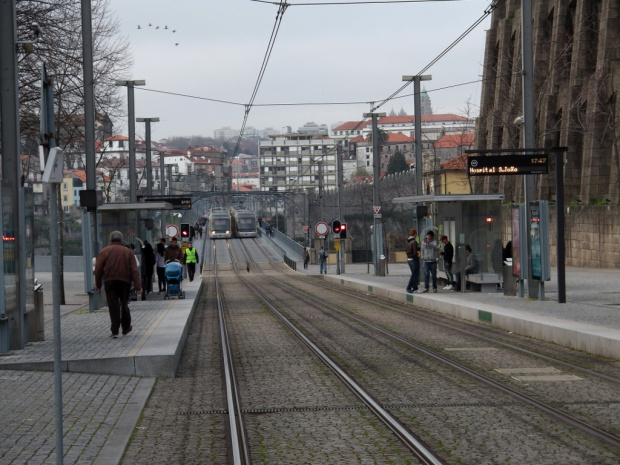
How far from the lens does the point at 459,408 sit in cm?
988

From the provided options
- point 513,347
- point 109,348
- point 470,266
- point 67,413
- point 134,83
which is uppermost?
point 134,83

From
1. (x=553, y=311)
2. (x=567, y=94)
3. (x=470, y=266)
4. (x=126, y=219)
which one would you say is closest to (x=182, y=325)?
(x=553, y=311)

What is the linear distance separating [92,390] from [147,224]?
70.3 feet

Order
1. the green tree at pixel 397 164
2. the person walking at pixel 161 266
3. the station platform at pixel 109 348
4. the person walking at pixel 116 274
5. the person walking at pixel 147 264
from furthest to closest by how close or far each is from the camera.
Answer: the green tree at pixel 397 164, the person walking at pixel 161 266, the person walking at pixel 147 264, the person walking at pixel 116 274, the station platform at pixel 109 348

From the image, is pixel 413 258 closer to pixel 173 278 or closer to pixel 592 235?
pixel 173 278

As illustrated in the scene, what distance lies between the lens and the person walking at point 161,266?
1223 inches

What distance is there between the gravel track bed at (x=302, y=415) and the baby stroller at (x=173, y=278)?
41.0ft

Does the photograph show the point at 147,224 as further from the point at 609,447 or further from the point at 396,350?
the point at 609,447

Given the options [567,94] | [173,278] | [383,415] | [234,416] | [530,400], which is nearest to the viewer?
[383,415]

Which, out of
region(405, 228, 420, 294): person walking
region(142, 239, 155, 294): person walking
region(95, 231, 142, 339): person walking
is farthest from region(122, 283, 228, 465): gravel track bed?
region(142, 239, 155, 294): person walking

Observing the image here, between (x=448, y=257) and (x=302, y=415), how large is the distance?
62.4ft

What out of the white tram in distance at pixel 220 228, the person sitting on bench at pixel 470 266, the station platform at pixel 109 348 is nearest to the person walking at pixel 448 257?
the person sitting on bench at pixel 470 266

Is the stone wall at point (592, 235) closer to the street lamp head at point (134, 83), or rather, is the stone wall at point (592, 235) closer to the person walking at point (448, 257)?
the person walking at point (448, 257)

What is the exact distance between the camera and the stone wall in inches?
1569
